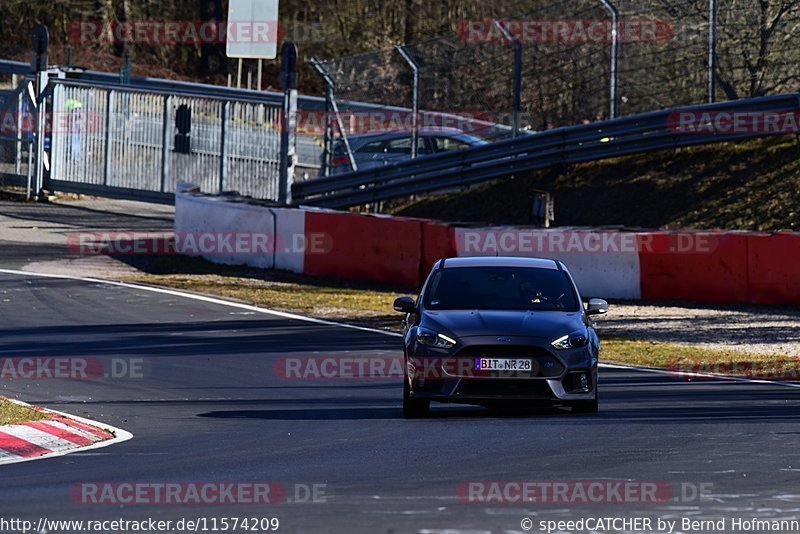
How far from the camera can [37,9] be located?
172ft

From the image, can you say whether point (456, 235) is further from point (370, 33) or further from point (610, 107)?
point (370, 33)

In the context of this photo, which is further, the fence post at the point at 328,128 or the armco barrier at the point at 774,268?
the fence post at the point at 328,128

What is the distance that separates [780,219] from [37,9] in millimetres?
35344

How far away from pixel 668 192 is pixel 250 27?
896 cm

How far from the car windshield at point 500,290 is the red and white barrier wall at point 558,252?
811cm

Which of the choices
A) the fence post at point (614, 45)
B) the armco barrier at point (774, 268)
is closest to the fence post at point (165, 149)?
the fence post at point (614, 45)

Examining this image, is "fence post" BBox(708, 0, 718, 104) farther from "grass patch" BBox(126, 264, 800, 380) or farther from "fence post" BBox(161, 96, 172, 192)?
"fence post" BBox(161, 96, 172, 192)

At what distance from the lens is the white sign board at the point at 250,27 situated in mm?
28297

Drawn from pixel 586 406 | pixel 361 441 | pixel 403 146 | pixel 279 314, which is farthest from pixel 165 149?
A: pixel 361 441

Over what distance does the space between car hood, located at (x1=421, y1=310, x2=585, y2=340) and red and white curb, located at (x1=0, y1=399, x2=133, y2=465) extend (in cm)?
283
